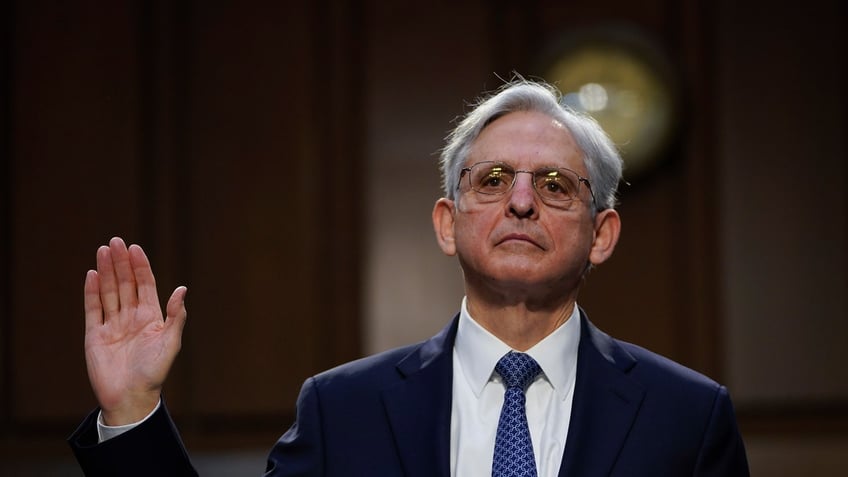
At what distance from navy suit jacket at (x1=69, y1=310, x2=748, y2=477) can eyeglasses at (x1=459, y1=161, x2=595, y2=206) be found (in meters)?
0.26

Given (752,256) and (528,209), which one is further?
(752,256)

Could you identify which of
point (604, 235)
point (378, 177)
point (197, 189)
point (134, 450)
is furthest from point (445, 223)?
point (197, 189)

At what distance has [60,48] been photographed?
3.63 m

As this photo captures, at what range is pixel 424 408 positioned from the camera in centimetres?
187

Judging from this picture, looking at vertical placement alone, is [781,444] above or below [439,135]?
below

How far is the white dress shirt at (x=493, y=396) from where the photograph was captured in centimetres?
183

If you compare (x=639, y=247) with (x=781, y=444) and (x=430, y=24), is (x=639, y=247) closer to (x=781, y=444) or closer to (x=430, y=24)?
(x=781, y=444)

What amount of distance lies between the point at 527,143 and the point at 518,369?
1.25 feet

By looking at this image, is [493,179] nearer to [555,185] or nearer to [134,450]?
[555,185]

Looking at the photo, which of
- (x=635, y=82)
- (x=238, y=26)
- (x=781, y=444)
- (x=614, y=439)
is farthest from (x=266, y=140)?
(x=614, y=439)

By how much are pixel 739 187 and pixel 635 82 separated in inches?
18.7

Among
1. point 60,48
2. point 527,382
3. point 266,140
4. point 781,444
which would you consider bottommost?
point 781,444

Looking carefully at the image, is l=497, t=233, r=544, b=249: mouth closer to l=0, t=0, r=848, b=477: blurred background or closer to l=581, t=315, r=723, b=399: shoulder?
l=581, t=315, r=723, b=399: shoulder

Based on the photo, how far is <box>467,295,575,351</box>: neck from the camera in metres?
2.00
